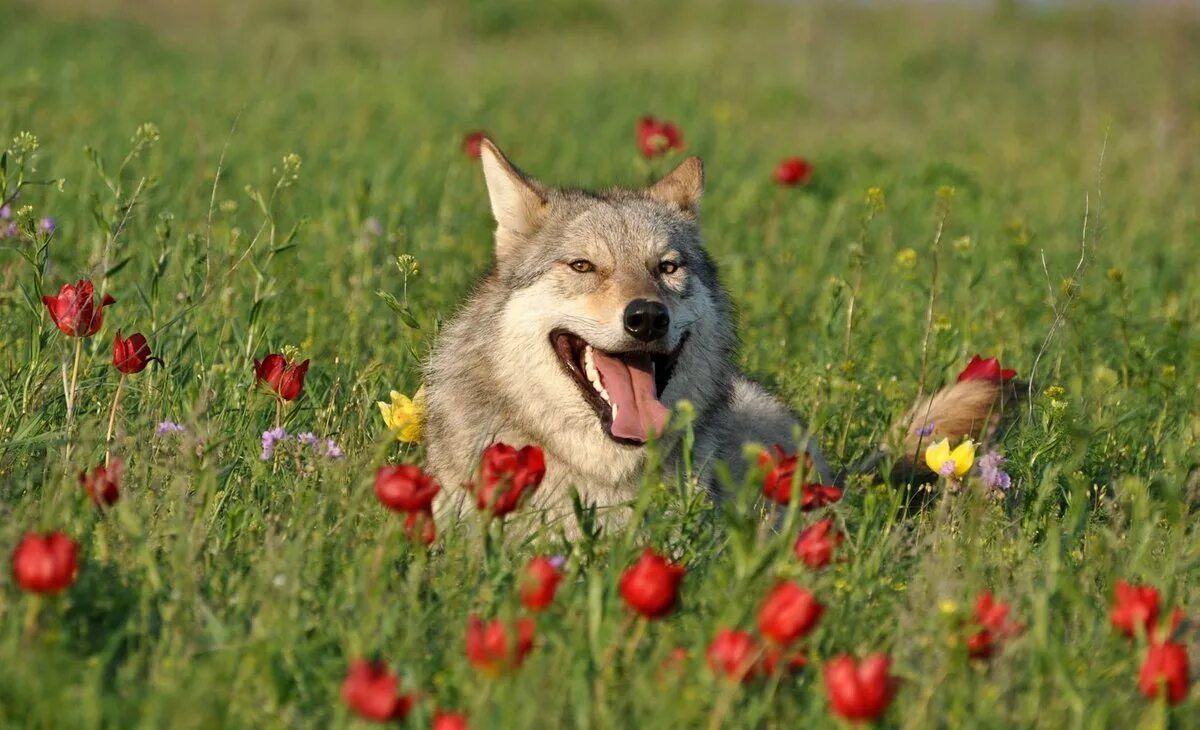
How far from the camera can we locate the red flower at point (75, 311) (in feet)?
12.1

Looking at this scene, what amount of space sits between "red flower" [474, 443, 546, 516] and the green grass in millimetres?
236

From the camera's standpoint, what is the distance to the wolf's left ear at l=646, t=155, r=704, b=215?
5375mm

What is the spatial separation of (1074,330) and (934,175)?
378cm

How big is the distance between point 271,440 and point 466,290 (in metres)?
1.50

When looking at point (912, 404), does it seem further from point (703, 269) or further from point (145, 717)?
point (145, 717)

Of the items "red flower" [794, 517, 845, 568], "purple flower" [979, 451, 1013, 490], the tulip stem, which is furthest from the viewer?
"purple flower" [979, 451, 1013, 490]

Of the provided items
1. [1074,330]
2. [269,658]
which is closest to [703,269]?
[1074,330]

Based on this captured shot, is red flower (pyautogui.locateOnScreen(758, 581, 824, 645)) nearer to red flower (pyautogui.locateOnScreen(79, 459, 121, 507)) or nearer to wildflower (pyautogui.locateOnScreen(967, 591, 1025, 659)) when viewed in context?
wildflower (pyautogui.locateOnScreen(967, 591, 1025, 659))

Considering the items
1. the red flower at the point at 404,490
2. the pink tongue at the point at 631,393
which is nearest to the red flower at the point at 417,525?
the red flower at the point at 404,490

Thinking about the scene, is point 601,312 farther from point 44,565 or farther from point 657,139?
point 657,139

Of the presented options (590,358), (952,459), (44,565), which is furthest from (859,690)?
(590,358)

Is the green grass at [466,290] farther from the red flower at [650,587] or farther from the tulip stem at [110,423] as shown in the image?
the red flower at [650,587]

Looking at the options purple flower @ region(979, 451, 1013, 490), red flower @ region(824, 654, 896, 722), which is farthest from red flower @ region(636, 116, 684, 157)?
red flower @ region(824, 654, 896, 722)

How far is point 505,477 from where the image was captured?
3.07m
